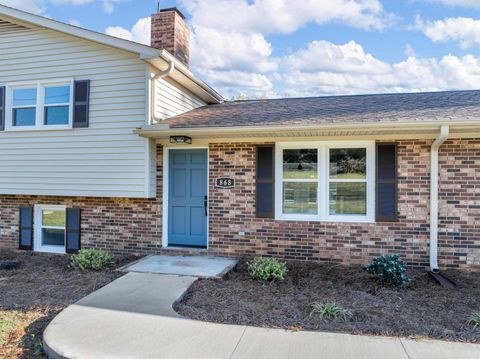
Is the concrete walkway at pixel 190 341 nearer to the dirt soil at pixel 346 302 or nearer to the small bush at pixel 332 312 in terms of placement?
the dirt soil at pixel 346 302

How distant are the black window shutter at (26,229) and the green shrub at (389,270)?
689cm

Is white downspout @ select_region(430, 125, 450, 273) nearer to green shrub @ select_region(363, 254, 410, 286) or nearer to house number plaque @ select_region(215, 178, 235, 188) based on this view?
green shrub @ select_region(363, 254, 410, 286)

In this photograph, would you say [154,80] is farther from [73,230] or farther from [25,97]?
[73,230]

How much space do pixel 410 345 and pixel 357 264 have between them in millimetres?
2903

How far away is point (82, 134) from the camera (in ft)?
23.1

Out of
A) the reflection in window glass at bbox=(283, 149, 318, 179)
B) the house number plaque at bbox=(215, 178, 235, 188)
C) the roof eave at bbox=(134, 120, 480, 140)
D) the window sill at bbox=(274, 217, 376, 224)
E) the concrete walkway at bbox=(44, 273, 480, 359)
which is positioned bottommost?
the concrete walkway at bbox=(44, 273, 480, 359)

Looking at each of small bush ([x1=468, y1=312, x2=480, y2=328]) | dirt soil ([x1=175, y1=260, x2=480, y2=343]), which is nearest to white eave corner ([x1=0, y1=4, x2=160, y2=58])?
dirt soil ([x1=175, y1=260, x2=480, y2=343])

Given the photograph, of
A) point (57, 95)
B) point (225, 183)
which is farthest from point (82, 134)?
point (225, 183)

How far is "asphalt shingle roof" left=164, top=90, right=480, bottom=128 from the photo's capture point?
19.3 ft

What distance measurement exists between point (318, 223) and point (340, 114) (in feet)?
6.55

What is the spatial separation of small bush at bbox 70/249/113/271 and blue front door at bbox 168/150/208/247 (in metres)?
1.33

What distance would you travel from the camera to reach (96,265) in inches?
242

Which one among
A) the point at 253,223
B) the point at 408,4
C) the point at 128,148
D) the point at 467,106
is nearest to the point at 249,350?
the point at 253,223

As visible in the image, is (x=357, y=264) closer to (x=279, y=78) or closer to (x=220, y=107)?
(x=220, y=107)
